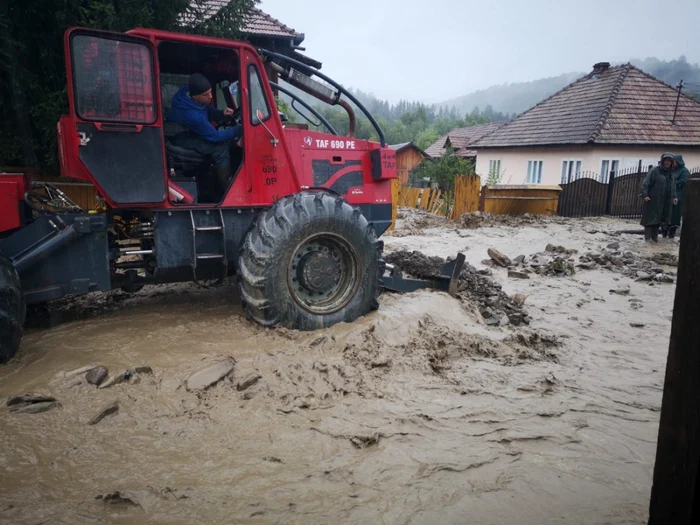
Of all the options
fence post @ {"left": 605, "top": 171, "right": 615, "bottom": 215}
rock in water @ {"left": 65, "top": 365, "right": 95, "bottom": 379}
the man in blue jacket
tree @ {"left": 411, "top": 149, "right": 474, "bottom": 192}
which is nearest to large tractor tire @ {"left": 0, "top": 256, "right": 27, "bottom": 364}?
rock in water @ {"left": 65, "top": 365, "right": 95, "bottom": 379}

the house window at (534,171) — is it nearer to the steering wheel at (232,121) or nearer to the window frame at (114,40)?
the steering wheel at (232,121)

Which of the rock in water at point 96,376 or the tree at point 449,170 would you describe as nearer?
the rock in water at point 96,376

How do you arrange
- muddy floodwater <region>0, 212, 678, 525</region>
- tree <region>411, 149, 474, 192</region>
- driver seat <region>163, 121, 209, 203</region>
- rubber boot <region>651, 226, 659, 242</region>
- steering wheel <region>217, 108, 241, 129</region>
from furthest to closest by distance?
1. tree <region>411, 149, 474, 192</region>
2. rubber boot <region>651, 226, 659, 242</region>
3. steering wheel <region>217, 108, 241, 129</region>
4. driver seat <region>163, 121, 209, 203</region>
5. muddy floodwater <region>0, 212, 678, 525</region>

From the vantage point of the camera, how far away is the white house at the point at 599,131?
20.8 m

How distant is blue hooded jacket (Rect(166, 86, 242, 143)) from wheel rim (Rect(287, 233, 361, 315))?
121 cm

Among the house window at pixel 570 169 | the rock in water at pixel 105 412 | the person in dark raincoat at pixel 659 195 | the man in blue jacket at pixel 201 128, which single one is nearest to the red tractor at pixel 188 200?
the man in blue jacket at pixel 201 128

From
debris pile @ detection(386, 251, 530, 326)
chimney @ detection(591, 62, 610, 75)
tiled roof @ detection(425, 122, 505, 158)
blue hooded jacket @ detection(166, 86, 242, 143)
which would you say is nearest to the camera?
blue hooded jacket @ detection(166, 86, 242, 143)

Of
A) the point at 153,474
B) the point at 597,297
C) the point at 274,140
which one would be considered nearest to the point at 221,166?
the point at 274,140

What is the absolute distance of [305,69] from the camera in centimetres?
513

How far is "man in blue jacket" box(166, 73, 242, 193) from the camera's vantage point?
14.9 ft

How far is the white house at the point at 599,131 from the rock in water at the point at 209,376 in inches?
690

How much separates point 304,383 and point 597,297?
4.85 m

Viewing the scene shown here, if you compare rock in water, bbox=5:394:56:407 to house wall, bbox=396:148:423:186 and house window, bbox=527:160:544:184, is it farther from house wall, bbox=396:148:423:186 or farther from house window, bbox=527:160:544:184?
house wall, bbox=396:148:423:186

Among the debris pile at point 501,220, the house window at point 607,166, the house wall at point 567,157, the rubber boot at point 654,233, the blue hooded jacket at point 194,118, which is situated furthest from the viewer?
the house window at point 607,166
